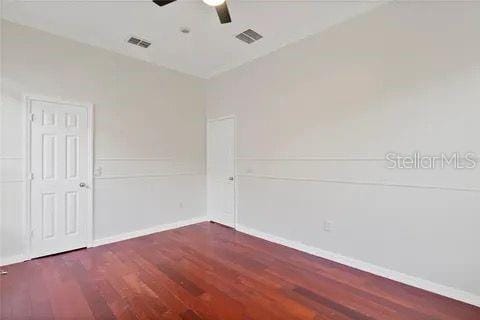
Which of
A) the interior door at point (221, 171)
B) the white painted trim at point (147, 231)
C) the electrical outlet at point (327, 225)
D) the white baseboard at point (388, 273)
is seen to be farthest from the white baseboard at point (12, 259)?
the electrical outlet at point (327, 225)

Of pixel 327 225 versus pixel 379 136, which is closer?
pixel 379 136

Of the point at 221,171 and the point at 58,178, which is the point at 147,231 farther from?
the point at 221,171

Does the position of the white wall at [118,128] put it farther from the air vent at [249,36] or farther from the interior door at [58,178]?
the air vent at [249,36]

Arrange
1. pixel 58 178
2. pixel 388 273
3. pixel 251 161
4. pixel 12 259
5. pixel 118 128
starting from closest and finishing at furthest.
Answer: pixel 388 273
pixel 12 259
pixel 58 178
pixel 118 128
pixel 251 161

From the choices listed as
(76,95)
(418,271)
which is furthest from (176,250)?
(418,271)

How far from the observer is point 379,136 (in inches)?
107

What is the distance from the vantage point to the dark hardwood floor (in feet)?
6.75

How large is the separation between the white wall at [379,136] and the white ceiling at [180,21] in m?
0.26

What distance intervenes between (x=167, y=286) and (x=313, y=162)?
7.58ft

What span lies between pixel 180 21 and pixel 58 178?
2661 mm

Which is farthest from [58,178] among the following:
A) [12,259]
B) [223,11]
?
[223,11]

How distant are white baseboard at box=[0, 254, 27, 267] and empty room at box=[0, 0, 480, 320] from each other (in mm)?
60

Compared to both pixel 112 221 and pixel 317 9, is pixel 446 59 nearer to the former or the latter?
pixel 317 9

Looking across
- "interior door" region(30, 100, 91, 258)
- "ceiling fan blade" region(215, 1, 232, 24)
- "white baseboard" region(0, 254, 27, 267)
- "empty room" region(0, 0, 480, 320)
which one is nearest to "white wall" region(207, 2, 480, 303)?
"empty room" region(0, 0, 480, 320)
